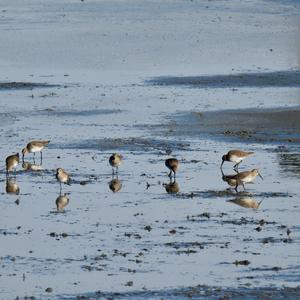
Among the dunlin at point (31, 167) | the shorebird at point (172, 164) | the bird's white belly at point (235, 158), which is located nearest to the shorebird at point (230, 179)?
the bird's white belly at point (235, 158)

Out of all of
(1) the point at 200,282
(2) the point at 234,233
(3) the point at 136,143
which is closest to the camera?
(1) the point at 200,282

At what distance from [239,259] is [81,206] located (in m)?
4.35

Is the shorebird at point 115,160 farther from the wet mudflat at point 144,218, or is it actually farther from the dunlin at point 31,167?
the dunlin at point 31,167

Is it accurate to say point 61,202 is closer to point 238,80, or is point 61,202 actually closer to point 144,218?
point 144,218

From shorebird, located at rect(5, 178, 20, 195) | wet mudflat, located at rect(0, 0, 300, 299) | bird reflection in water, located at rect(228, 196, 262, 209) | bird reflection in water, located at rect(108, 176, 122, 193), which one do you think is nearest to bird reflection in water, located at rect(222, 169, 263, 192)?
wet mudflat, located at rect(0, 0, 300, 299)

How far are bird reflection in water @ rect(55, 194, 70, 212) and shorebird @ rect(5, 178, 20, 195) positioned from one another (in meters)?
0.87

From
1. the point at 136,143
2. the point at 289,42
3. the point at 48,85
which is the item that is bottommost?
the point at 136,143

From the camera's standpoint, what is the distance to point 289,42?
46.9 m

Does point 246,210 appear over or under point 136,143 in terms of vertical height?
under

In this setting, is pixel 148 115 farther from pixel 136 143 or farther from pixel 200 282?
pixel 200 282

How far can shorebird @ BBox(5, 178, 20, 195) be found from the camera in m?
22.2

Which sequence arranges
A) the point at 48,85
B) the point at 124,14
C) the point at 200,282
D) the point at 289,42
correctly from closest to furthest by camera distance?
the point at 200,282
the point at 48,85
the point at 289,42
the point at 124,14

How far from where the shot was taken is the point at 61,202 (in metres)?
21.3

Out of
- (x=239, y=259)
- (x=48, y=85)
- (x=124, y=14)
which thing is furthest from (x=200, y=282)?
(x=124, y=14)
